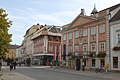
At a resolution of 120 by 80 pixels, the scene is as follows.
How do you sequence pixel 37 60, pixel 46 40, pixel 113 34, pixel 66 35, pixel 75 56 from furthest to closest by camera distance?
pixel 37 60 < pixel 46 40 < pixel 66 35 < pixel 75 56 < pixel 113 34

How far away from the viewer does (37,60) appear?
7962cm

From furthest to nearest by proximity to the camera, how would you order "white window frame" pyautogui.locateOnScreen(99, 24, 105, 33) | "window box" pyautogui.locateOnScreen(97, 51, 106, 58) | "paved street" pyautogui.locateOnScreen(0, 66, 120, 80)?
1. "white window frame" pyautogui.locateOnScreen(99, 24, 105, 33)
2. "window box" pyautogui.locateOnScreen(97, 51, 106, 58)
3. "paved street" pyautogui.locateOnScreen(0, 66, 120, 80)

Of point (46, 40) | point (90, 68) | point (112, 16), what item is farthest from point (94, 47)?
point (46, 40)

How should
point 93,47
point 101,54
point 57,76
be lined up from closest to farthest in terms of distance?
1. point 57,76
2. point 101,54
3. point 93,47

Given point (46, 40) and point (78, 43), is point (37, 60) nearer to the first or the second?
point (46, 40)

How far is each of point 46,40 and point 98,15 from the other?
104ft

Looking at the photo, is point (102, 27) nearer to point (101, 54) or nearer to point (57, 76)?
point (101, 54)

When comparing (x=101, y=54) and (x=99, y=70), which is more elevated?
(x=101, y=54)

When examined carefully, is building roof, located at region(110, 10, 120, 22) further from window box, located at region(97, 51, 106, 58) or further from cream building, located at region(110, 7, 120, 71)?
window box, located at region(97, 51, 106, 58)

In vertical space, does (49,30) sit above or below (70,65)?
above

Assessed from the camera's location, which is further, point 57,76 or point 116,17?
point 116,17

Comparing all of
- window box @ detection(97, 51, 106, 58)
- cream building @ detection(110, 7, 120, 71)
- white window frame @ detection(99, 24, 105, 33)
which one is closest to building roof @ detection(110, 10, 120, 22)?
cream building @ detection(110, 7, 120, 71)

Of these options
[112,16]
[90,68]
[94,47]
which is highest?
[112,16]

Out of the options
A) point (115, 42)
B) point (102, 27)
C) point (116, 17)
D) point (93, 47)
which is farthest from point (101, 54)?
point (116, 17)
